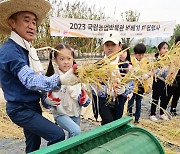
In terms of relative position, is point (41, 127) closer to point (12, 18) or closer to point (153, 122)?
point (12, 18)

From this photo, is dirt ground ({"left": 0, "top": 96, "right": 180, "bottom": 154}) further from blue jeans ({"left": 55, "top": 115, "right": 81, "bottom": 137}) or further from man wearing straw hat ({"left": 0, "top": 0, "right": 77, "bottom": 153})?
man wearing straw hat ({"left": 0, "top": 0, "right": 77, "bottom": 153})

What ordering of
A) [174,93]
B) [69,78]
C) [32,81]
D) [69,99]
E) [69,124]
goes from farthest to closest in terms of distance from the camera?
[174,93] < [69,99] < [69,124] < [32,81] < [69,78]

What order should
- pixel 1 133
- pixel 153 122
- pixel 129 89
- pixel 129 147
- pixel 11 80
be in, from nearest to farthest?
pixel 129 147 < pixel 11 80 < pixel 129 89 < pixel 1 133 < pixel 153 122

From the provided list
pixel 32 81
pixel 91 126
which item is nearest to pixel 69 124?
pixel 32 81

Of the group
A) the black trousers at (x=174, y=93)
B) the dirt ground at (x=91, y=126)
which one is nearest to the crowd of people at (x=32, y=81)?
the dirt ground at (x=91, y=126)

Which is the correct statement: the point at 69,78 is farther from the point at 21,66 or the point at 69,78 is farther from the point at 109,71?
the point at 21,66

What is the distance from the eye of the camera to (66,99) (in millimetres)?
2838

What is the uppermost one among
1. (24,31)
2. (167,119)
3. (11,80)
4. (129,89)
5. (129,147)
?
(24,31)

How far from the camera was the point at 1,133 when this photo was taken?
418cm

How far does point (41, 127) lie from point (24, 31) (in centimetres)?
67

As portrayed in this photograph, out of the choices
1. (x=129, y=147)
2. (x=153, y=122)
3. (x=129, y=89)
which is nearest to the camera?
(x=129, y=147)

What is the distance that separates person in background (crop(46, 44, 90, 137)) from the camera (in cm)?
271

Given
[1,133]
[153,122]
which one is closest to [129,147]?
[1,133]

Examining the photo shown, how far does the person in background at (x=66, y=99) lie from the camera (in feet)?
8.87
